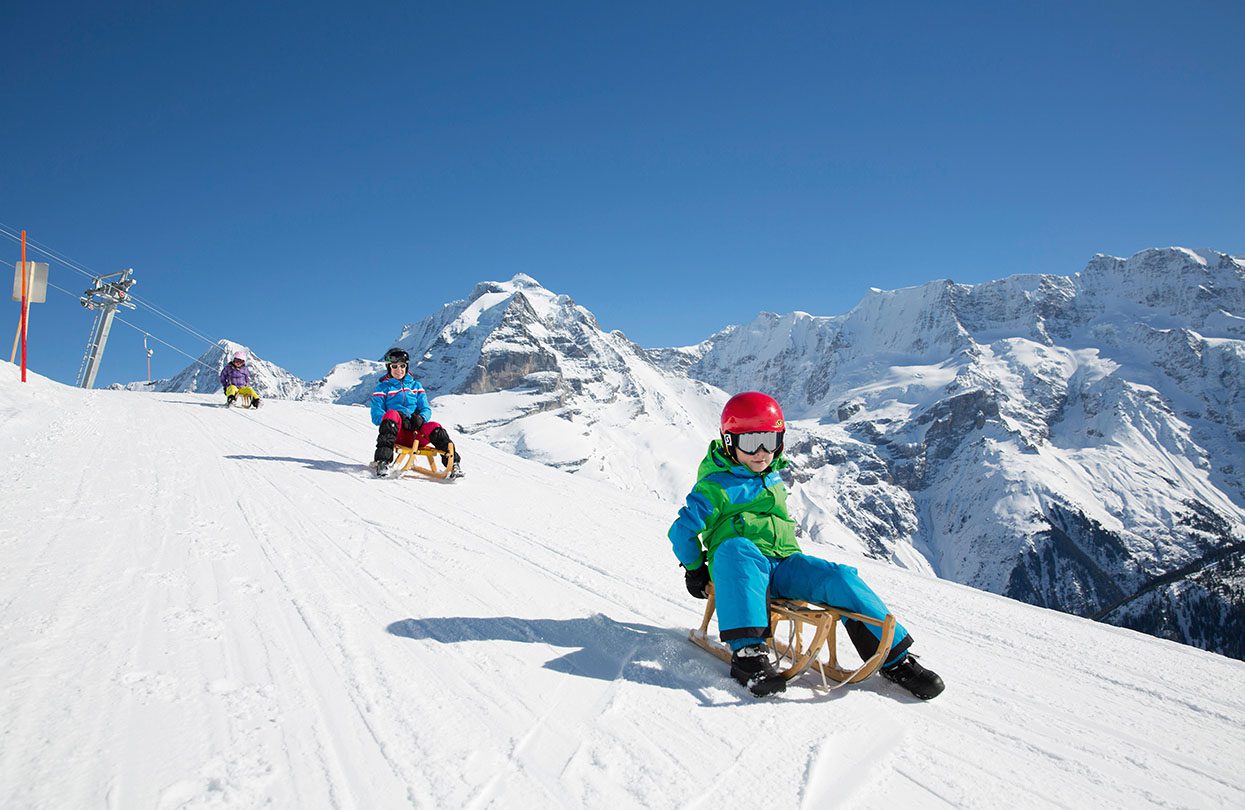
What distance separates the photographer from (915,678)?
9.93ft

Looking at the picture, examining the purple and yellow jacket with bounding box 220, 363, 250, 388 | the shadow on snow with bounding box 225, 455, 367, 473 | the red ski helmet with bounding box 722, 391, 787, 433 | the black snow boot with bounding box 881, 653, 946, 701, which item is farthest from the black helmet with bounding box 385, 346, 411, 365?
the purple and yellow jacket with bounding box 220, 363, 250, 388

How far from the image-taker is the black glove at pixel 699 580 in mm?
3484

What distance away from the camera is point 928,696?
9.83 feet

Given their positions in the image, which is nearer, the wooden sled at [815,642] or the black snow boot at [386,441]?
the wooden sled at [815,642]

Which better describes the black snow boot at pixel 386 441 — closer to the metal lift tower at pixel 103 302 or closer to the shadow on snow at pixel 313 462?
the shadow on snow at pixel 313 462

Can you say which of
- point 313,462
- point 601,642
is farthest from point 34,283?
point 601,642

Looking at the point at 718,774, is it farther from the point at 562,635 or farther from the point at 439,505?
the point at 439,505

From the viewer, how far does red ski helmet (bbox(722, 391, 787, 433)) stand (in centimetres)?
367

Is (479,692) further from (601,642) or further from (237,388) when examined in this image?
(237,388)

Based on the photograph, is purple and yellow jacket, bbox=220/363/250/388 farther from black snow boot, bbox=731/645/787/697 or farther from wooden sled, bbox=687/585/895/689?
black snow boot, bbox=731/645/787/697

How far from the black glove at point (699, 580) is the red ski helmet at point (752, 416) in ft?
2.65

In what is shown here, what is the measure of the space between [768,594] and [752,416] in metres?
1.01

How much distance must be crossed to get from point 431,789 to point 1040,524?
9558 inches

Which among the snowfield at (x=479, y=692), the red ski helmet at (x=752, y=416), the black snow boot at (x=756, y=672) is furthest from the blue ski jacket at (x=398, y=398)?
the black snow boot at (x=756, y=672)
